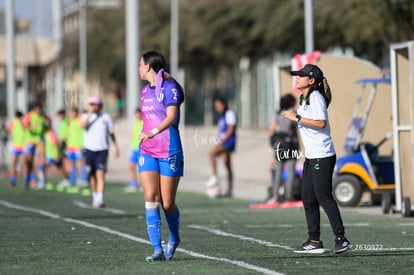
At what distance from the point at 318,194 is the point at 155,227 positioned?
5.72ft

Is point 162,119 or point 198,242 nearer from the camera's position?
point 162,119

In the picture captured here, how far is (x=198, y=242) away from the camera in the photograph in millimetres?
15117

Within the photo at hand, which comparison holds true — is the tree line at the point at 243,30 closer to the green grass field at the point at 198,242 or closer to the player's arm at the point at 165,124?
the green grass field at the point at 198,242

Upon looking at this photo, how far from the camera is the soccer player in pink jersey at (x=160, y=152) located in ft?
40.8

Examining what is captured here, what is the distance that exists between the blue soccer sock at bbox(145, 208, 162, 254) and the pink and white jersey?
0.55 meters

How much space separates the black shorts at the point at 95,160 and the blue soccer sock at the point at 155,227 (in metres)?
10.3

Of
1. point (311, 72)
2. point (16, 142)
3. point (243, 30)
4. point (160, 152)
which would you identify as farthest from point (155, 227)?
point (243, 30)

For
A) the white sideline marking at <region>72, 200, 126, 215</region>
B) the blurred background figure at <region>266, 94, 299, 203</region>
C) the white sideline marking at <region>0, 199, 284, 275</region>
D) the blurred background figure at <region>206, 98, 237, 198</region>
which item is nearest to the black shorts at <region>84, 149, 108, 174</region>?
the white sideline marking at <region>72, 200, 126, 215</region>

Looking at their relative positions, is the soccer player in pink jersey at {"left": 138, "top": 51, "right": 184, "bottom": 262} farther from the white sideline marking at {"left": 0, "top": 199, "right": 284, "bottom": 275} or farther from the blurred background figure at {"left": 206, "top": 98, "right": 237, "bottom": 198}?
the blurred background figure at {"left": 206, "top": 98, "right": 237, "bottom": 198}

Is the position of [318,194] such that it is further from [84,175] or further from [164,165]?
[84,175]

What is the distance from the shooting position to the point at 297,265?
12.0 metres

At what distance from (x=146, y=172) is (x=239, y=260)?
1.23m

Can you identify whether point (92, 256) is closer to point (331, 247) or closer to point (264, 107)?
point (331, 247)

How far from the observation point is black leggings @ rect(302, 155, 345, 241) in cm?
1313
